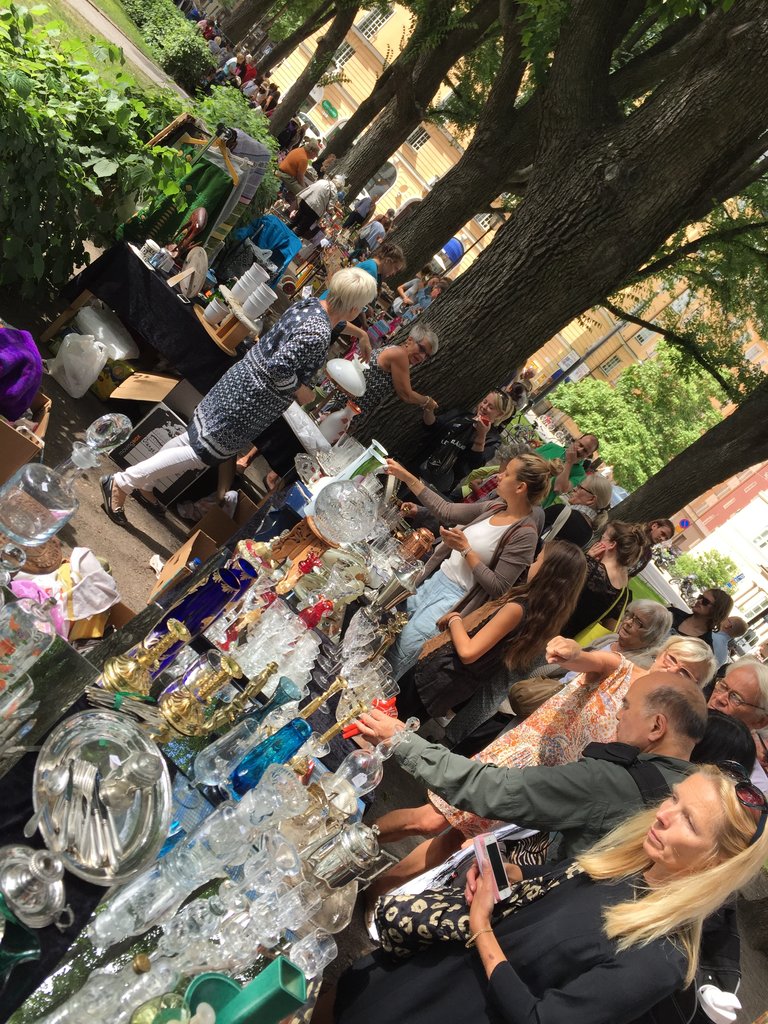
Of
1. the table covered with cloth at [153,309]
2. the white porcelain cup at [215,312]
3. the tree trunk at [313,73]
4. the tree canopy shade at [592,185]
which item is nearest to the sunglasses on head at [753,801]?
the tree canopy shade at [592,185]

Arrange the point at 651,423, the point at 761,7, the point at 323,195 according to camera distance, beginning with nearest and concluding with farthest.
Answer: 1. the point at 761,7
2. the point at 323,195
3. the point at 651,423

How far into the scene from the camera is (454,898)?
2.25m

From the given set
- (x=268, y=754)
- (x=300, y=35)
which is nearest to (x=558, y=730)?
(x=268, y=754)

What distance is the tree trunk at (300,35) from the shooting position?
64.7 ft

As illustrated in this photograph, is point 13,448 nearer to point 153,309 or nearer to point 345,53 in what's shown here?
point 153,309

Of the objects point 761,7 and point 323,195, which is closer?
point 761,7

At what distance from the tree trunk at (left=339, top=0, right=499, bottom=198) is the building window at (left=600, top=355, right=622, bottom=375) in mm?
31460

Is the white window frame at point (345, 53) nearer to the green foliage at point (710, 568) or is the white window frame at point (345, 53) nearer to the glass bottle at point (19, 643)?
the green foliage at point (710, 568)

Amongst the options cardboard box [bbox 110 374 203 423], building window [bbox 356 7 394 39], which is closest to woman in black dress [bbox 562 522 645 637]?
cardboard box [bbox 110 374 203 423]

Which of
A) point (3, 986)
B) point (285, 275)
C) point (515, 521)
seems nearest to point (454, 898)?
point (3, 986)

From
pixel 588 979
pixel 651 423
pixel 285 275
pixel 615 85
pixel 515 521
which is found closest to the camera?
pixel 588 979

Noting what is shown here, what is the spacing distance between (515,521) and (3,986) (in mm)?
3024

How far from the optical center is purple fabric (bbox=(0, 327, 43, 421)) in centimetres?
309

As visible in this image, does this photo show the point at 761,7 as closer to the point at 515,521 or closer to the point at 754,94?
the point at 754,94
